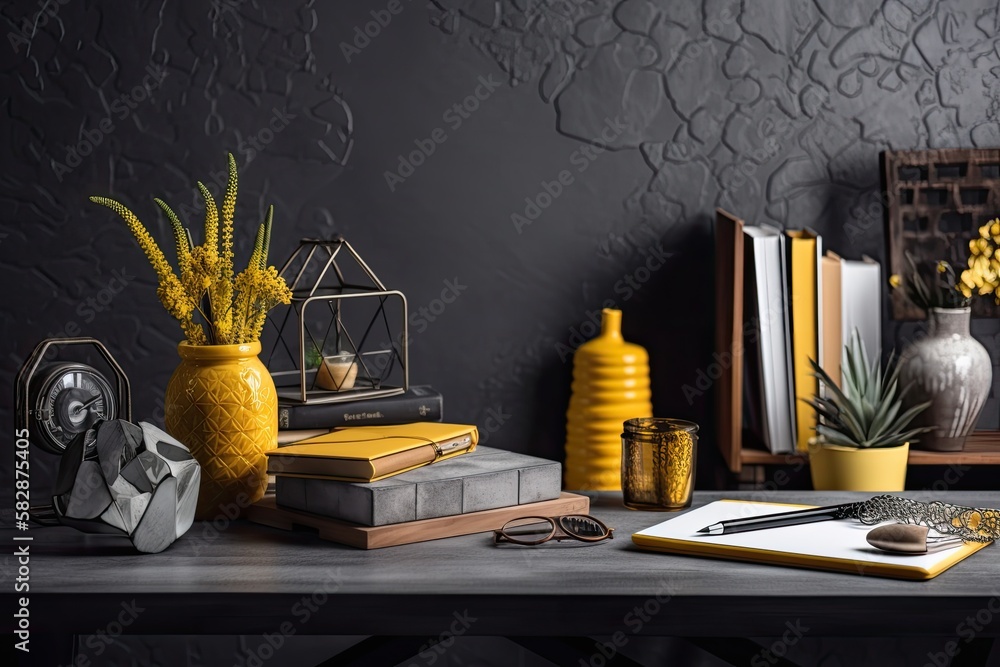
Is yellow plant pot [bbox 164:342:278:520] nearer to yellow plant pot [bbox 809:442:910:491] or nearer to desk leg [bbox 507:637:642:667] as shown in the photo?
desk leg [bbox 507:637:642:667]

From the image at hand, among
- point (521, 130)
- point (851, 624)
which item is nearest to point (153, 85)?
point (521, 130)

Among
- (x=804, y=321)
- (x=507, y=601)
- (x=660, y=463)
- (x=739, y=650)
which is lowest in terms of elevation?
(x=739, y=650)

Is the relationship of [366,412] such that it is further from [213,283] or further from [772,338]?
[772,338]

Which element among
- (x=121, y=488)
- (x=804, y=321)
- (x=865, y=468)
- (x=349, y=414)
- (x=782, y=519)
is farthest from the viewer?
(x=804, y=321)

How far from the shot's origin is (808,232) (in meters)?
1.95

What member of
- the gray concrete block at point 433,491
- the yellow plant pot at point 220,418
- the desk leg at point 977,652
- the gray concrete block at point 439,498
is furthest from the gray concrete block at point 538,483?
the desk leg at point 977,652

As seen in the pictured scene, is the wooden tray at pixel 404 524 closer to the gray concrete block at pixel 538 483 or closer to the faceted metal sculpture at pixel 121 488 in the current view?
the gray concrete block at pixel 538 483

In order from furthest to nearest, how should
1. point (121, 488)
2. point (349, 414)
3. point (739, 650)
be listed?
point (349, 414) → point (739, 650) → point (121, 488)

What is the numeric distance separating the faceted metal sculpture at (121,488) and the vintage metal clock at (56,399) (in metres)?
0.12

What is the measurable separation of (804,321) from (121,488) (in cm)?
123

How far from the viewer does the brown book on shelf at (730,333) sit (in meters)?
1.83

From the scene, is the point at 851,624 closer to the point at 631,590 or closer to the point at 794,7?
the point at 631,590

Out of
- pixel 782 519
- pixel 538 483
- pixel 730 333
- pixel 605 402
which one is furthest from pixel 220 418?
pixel 730 333

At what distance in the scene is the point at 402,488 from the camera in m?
1.25
